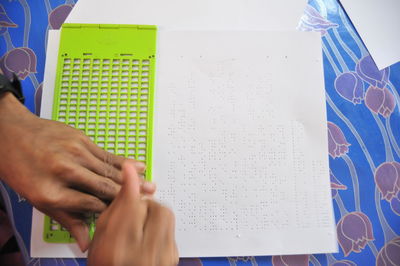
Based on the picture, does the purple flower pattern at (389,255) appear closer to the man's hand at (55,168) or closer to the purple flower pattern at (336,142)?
the purple flower pattern at (336,142)

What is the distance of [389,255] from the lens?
0.54m

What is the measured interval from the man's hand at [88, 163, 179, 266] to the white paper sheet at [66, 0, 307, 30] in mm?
377

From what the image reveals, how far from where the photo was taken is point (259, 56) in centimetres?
59

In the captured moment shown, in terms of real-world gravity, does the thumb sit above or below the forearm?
below

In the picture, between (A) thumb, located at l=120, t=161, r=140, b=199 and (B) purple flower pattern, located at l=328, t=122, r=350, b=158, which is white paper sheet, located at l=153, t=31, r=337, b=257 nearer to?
(B) purple flower pattern, located at l=328, t=122, r=350, b=158

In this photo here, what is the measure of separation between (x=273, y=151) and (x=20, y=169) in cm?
40

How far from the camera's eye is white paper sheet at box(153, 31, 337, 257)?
0.52 m

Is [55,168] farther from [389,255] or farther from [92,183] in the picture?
[389,255]

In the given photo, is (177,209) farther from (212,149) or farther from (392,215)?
(392,215)

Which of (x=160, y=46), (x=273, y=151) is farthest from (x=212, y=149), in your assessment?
(x=160, y=46)

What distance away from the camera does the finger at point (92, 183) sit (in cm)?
41

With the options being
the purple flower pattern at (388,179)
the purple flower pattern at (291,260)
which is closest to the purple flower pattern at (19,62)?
the purple flower pattern at (291,260)

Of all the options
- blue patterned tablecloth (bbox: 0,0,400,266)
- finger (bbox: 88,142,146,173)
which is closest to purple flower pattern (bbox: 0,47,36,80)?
blue patterned tablecloth (bbox: 0,0,400,266)

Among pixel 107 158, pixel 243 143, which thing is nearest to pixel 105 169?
pixel 107 158
